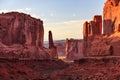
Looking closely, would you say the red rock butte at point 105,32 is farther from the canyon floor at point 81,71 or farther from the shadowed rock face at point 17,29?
the shadowed rock face at point 17,29

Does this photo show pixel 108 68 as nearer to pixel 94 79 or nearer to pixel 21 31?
pixel 94 79

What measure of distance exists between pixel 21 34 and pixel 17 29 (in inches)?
73.8

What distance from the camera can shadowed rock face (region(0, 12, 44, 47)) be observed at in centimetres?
10881

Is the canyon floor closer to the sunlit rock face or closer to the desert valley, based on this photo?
the desert valley

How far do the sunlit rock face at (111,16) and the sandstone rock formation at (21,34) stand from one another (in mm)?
27376

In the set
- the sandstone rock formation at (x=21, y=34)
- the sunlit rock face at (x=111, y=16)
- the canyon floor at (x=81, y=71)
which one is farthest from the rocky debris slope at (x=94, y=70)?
the sandstone rock formation at (x=21, y=34)

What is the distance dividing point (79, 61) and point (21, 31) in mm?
41936

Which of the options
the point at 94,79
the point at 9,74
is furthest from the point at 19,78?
the point at 94,79

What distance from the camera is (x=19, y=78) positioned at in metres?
63.2

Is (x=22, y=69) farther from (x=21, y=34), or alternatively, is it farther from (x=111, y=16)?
(x=21, y=34)

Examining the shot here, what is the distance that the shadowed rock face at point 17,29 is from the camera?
4284 inches

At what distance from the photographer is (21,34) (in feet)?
363

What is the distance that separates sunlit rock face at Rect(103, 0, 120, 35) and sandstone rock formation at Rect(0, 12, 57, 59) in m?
27.4

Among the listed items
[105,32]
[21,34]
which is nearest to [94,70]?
[105,32]
